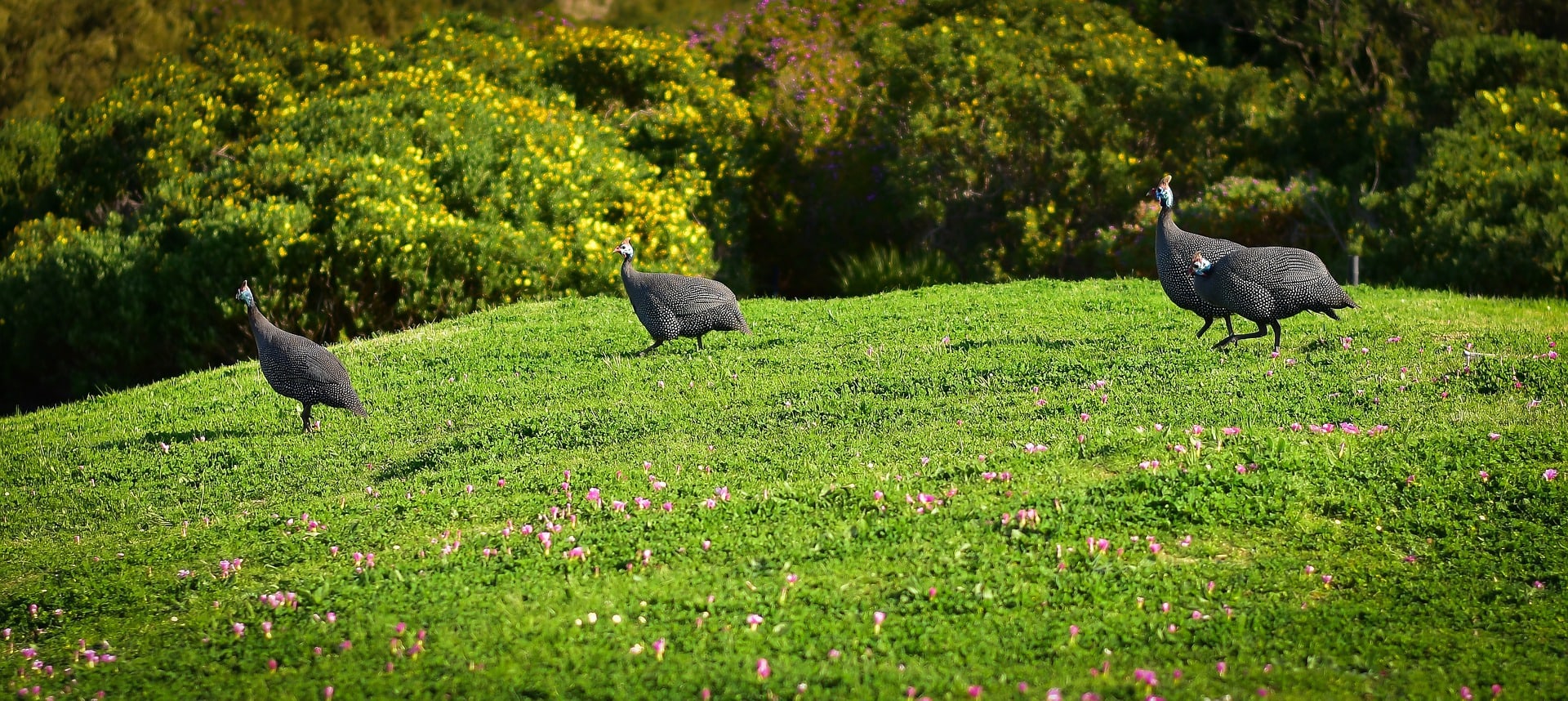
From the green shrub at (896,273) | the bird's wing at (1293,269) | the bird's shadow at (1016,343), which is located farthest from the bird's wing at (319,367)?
the green shrub at (896,273)

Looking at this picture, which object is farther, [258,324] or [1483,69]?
[1483,69]

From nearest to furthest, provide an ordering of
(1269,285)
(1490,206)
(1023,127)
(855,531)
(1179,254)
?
(855,531) < (1269,285) < (1179,254) < (1490,206) < (1023,127)

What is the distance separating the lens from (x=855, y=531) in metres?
7.64

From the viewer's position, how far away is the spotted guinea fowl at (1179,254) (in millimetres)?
11156

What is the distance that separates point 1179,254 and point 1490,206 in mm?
7861

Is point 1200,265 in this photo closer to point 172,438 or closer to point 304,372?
point 304,372

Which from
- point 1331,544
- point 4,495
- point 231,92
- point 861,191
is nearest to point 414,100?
point 231,92

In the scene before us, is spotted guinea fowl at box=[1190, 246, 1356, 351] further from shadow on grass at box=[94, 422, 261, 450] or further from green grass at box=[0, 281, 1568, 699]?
shadow on grass at box=[94, 422, 261, 450]

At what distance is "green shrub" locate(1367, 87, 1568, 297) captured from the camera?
53.5 feet

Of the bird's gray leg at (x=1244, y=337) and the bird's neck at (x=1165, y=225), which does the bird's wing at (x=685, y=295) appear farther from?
the bird's gray leg at (x=1244, y=337)

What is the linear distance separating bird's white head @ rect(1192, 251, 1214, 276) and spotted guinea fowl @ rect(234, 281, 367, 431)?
689cm

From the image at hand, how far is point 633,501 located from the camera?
27.7 ft

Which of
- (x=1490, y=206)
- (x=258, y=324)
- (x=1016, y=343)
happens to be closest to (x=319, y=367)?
(x=258, y=324)

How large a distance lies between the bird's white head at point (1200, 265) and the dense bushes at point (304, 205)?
381 inches
